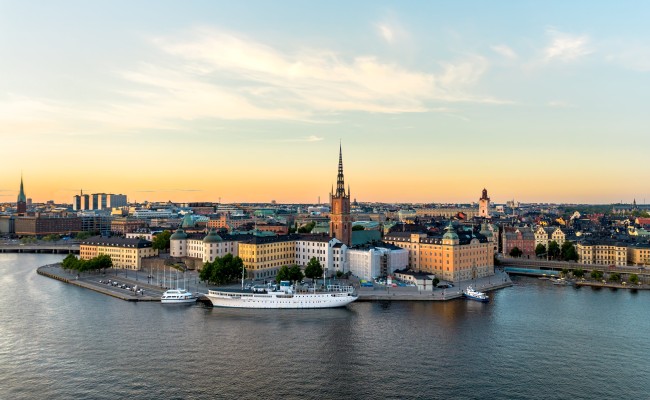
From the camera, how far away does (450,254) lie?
241 feet

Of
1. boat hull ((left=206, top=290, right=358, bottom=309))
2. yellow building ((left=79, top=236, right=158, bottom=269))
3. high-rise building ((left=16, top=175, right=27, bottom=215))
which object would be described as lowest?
boat hull ((left=206, top=290, right=358, bottom=309))

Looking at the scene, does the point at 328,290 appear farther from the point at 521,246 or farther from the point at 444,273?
the point at 521,246

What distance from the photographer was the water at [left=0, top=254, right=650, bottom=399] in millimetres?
32656

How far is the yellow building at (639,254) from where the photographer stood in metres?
85.6

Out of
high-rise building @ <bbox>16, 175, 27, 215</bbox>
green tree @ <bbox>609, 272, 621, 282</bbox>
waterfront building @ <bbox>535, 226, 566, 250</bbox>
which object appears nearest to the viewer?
green tree @ <bbox>609, 272, 621, 282</bbox>

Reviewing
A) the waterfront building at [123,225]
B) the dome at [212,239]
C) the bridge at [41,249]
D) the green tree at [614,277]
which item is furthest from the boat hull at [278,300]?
the waterfront building at [123,225]

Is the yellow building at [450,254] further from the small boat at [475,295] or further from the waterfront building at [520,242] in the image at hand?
the waterfront building at [520,242]

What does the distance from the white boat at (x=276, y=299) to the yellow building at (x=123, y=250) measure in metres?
31.1

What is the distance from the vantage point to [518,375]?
35156 mm

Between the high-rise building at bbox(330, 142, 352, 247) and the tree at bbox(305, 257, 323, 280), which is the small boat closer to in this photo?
the tree at bbox(305, 257, 323, 280)

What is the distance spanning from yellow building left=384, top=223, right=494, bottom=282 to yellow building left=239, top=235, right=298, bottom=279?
15.7 m

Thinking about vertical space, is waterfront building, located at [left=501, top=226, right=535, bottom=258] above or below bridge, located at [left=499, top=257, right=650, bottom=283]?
above

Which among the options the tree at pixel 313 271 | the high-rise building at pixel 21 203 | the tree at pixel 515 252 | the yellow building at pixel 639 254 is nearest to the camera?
the tree at pixel 313 271

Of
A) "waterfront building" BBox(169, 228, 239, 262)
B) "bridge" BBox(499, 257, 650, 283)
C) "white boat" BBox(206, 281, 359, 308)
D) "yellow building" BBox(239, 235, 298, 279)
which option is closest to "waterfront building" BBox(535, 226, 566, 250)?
"bridge" BBox(499, 257, 650, 283)
